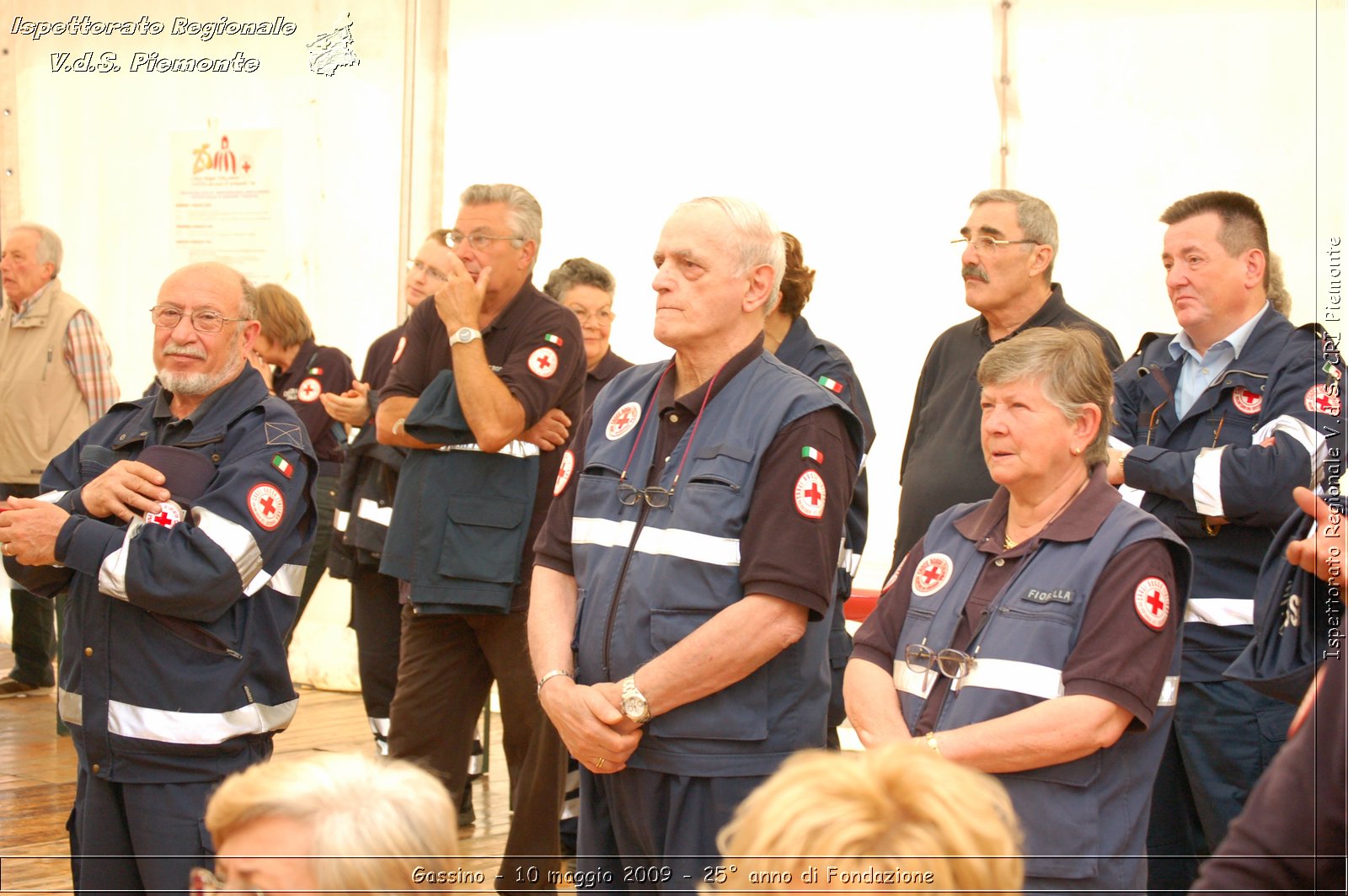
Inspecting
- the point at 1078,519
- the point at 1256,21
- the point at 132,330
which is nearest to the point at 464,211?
the point at 1078,519

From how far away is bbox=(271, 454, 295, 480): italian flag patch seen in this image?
126 inches

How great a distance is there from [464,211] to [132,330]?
14.5 ft

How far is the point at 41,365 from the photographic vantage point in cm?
702

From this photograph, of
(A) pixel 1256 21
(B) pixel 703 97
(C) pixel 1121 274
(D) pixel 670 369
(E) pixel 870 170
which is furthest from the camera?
(B) pixel 703 97

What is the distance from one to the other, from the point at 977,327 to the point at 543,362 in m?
1.31

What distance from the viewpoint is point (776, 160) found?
6.07 m

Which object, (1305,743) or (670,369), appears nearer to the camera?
(1305,743)

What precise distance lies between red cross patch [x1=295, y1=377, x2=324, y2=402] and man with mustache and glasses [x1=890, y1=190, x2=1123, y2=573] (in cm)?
295

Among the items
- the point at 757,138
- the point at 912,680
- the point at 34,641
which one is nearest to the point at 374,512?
the point at 757,138

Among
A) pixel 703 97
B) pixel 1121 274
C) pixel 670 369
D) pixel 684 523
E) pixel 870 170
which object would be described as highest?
pixel 703 97

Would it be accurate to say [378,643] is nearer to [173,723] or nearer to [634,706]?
[173,723]

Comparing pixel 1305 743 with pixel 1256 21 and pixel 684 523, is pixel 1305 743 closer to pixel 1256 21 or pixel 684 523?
pixel 684 523

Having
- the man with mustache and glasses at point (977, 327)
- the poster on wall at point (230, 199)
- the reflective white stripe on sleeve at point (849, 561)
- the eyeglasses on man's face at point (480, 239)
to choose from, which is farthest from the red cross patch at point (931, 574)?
the poster on wall at point (230, 199)

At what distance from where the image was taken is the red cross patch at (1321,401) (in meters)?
3.29
